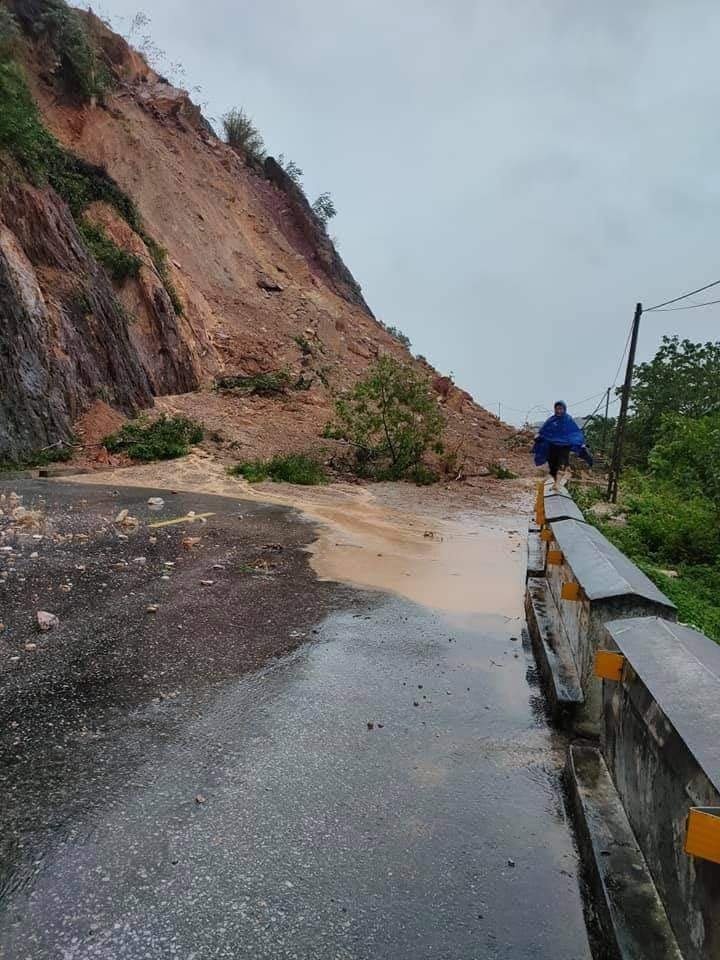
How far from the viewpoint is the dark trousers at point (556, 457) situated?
34.8 feet

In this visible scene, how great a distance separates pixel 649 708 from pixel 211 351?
811 inches

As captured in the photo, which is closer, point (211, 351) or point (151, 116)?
point (211, 351)

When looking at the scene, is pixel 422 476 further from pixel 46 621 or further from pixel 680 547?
pixel 46 621

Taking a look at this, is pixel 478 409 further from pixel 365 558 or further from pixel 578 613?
pixel 578 613

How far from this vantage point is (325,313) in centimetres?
2652

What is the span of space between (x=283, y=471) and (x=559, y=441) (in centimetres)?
589

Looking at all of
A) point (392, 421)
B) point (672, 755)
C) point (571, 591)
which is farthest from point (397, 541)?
point (392, 421)

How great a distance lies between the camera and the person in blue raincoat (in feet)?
34.4

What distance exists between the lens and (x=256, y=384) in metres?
20.2

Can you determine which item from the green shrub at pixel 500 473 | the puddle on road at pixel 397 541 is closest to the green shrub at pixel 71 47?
the puddle on road at pixel 397 541

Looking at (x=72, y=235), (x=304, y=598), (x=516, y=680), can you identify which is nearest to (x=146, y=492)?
(x=304, y=598)

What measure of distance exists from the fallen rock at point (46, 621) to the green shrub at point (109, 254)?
51.5ft

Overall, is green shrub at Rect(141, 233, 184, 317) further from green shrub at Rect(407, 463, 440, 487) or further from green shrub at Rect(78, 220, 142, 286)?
green shrub at Rect(407, 463, 440, 487)

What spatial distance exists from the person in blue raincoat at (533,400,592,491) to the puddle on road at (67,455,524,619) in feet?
3.96
